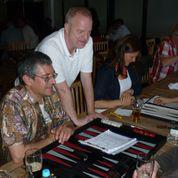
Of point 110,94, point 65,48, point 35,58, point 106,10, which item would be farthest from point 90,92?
point 106,10

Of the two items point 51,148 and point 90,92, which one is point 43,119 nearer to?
point 51,148

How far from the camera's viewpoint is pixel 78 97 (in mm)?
2729

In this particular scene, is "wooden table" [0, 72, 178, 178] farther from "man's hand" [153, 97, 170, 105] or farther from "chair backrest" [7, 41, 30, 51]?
"chair backrest" [7, 41, 30, 51]

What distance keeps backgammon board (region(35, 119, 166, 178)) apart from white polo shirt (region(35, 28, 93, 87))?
58cm

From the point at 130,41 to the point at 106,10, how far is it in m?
5.83

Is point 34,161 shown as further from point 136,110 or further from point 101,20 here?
point 101,20

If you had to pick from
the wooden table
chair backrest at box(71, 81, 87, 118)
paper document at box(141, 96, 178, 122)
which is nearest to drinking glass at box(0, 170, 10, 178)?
the wooden table

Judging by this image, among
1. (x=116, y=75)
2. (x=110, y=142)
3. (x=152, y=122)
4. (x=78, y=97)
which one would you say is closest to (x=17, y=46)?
(x=78, y=97)

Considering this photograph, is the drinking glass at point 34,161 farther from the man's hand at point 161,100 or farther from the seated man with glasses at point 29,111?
the man's hand at point 161,100

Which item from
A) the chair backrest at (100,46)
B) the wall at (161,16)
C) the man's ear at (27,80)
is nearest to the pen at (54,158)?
the man's ear at (27,80)

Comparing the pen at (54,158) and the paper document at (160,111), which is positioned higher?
the pen at (54,158)

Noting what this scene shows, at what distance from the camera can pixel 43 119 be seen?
199 centimetres

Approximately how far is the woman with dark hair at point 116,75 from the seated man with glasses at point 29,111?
64 centimetres

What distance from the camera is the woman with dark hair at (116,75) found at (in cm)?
253
